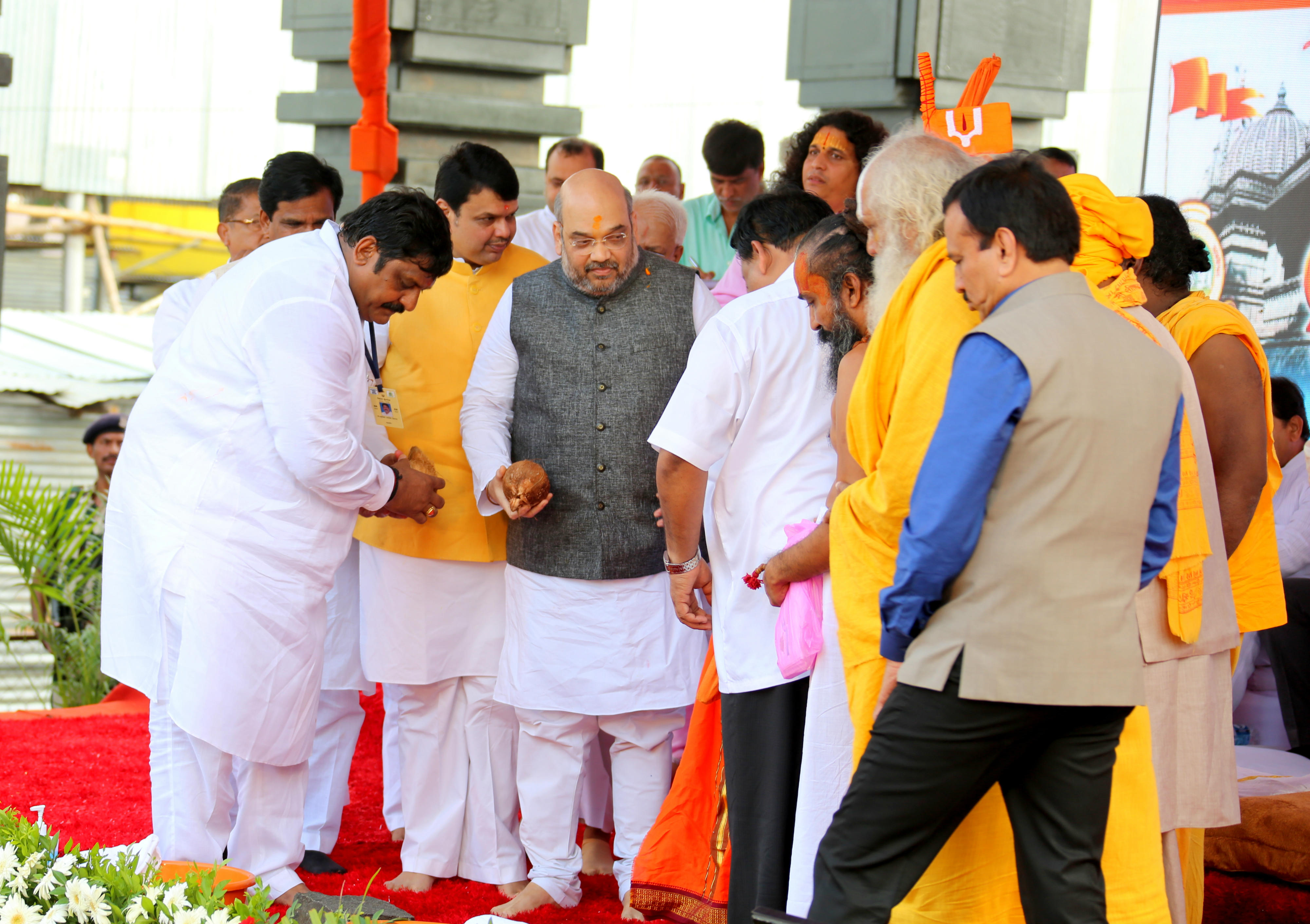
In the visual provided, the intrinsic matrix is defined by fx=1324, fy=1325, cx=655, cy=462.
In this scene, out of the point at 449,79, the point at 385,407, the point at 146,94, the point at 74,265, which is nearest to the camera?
the point at 385,407

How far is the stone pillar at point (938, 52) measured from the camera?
5.72 m

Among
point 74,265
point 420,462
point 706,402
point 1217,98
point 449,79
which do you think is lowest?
point 420,462

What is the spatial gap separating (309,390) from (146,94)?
38.2 feet

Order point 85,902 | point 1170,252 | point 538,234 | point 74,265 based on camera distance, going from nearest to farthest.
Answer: point 85,902
point 1170,252
point 538,234
point 74,265

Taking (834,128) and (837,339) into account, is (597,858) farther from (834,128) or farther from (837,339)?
(834,128)

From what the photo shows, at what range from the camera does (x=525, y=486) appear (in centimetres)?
335

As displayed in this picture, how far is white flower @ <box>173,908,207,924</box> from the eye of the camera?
1830mm

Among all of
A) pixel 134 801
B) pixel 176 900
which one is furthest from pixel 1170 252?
pixel 134 801

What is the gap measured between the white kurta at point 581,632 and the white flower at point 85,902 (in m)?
1.59

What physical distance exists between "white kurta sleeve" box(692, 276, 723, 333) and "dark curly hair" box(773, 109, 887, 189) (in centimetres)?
102

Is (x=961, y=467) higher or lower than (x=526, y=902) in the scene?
higher

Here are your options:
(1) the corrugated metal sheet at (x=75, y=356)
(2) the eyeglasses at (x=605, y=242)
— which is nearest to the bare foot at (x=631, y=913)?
(2) the eyeglasses at (x=605, y=242)

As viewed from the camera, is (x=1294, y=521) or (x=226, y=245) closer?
(x=226, y=245)

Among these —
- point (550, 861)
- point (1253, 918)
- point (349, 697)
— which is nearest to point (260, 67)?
point (349, 697)
